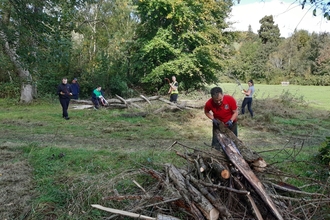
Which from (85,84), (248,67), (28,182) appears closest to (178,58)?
(85,84)

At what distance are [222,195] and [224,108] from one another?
231cm

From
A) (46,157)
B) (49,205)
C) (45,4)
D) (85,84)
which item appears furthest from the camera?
(85,84)

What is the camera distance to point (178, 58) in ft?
65.0

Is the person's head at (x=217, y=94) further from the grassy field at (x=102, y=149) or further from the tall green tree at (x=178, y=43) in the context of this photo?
the tall green tree at (x=178, y=43)

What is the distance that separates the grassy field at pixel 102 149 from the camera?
13.4 feet

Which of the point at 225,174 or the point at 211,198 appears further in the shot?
the point at 225,174

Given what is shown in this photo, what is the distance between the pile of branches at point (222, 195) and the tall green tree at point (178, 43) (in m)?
15.7

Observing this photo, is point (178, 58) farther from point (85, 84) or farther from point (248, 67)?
point (248, 67)

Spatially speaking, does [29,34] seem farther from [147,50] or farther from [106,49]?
[106,49]

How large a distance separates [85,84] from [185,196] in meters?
17.3

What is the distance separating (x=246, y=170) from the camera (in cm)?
357

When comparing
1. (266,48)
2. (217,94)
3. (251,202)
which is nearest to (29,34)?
(217,94)

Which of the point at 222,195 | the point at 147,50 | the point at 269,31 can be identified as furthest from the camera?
the point at 269,31

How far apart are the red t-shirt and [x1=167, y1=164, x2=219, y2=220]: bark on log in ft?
7.04
